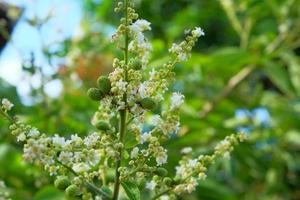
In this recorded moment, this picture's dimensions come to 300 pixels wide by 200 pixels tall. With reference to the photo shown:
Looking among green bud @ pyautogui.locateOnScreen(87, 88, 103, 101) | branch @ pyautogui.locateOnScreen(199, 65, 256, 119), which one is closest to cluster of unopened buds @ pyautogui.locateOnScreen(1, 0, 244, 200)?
green bud @ pyautogui.locateOnScreen(87, 88, 103, 101)

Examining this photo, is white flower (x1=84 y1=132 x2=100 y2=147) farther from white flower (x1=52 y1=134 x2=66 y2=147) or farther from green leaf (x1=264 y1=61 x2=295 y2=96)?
green leaf (x1=264 y1=61 x2=295 y2=96)

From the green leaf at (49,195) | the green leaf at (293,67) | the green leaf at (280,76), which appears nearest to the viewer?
the green leaf at (49,195)

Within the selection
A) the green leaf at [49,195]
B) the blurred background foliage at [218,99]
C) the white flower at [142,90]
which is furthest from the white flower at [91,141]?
the blurred background foliage at [218,99]

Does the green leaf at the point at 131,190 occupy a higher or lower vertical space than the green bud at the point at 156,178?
lower

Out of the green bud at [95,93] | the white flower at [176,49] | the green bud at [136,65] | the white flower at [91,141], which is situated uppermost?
the white flower at [176,49]

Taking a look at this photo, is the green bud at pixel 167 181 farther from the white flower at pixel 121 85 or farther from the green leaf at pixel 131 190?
the white flower at pixel 121 85

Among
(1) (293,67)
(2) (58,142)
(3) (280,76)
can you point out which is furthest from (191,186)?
(1) (293,67)
